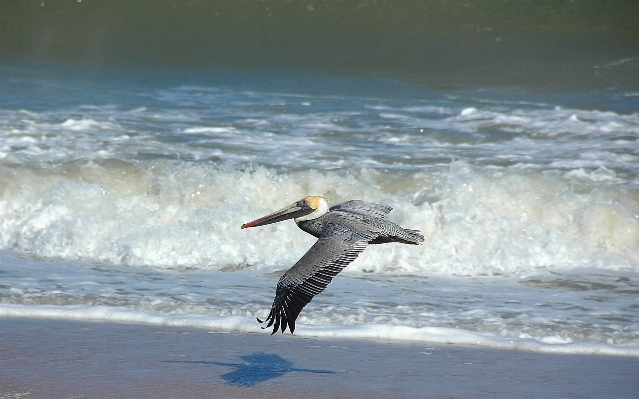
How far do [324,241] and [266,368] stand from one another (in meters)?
0.86

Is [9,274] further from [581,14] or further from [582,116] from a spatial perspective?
[581,14]

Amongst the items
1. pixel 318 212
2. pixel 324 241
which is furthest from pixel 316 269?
pixel 318 212

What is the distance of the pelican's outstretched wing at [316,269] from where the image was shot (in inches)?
166

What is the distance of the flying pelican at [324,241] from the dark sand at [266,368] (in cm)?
34

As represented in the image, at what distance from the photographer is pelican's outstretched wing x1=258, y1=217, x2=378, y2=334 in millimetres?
4215

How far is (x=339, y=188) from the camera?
9648mm

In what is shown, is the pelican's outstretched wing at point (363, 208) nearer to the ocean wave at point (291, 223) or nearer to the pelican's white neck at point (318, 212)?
the pelican's white neck at point (318, 212)

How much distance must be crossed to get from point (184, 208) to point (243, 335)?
392 centimetres

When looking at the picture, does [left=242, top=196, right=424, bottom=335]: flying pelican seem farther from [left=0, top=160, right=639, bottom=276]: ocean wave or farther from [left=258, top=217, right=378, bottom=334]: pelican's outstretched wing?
[left=0, top=160, right=639, bottom=276]: ocean wave

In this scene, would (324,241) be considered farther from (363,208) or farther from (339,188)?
(339,188)

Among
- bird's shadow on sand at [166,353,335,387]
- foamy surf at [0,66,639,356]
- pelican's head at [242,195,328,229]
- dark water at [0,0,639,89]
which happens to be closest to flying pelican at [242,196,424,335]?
pelican's head at [242,195,328,229]

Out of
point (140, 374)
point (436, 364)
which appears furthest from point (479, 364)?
point (140, 374)

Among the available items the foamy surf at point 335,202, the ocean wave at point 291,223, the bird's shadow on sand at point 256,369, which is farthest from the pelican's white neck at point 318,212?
the ocean wave at point 291,223

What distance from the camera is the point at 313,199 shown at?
19.0 feet
